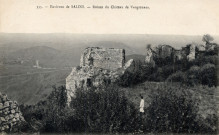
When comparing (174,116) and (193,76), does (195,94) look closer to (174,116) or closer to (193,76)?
(193,76)

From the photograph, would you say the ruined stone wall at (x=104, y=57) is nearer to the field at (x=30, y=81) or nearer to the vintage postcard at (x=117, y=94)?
the vintage postcard at (x=117, y=94)

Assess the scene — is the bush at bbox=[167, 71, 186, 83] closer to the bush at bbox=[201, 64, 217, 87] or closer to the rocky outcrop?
the bush at bbox=[201, 64, 217, 87]

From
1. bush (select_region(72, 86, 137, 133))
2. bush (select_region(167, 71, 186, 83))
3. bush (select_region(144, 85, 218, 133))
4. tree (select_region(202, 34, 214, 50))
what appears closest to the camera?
bush (select_region(144, 85, 218, 133))

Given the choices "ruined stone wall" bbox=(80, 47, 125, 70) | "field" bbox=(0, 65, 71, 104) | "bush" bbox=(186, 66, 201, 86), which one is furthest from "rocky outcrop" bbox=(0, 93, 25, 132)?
"field" bbox=(0, 65, 71, 104)

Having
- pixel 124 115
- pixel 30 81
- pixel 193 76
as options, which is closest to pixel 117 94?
pixel 124 115

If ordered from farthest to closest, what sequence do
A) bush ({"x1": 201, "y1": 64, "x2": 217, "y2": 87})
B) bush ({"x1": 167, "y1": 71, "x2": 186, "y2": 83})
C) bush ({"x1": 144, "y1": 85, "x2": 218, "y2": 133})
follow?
1. bush ({"x1": 167, "y1": 71, "x2": 186, "y2": 83})
2. bush ({"x1": 201, "y1": 64, "x2": 217, "y2": 87})
3. bush ({"x1": 144, "y1": 85, "x2": 218, "y2": 133})

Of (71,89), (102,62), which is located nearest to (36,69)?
(102,62)

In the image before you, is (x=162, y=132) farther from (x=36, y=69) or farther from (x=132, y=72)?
(x=36, y=69)
